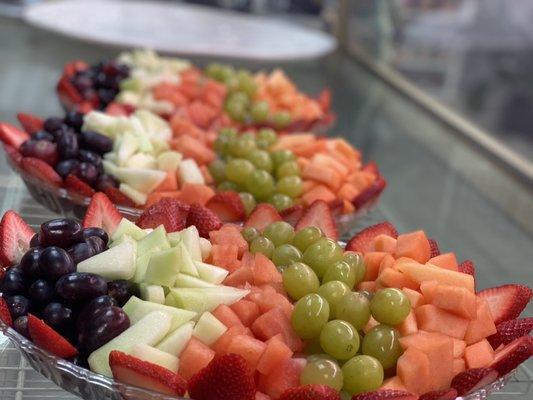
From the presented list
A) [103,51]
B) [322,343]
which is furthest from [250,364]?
[103,51]

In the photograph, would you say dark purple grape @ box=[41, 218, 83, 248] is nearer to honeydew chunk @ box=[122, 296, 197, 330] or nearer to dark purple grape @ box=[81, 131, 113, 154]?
honeydew chunk @ box=[122, 296, 197, 330]

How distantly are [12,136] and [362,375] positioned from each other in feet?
3.09

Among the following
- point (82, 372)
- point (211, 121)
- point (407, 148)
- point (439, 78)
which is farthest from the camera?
point (439, 78)

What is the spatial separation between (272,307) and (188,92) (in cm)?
118

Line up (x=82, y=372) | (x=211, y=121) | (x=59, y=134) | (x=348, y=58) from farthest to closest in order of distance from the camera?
1. (x=348, y=58)
2. (x=211, y=121)
3. (x=59, y=134)
4. (x=82, y=372)

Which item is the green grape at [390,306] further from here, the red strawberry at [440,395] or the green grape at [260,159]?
the green grape at [260,159]

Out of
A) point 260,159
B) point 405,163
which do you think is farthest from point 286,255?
point 405,163

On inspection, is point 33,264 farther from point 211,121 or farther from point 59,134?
point 211,121

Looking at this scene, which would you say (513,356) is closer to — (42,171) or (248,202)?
(248,202)

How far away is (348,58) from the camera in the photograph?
289 cm

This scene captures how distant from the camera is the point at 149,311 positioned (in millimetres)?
923

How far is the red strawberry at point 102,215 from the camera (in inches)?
44.8

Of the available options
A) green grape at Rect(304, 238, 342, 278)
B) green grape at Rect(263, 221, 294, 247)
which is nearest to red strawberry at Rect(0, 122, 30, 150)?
green grape at Rect(263, 221, 294, 247)

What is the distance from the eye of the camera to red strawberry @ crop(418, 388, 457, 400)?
2.85 ft
